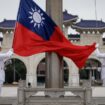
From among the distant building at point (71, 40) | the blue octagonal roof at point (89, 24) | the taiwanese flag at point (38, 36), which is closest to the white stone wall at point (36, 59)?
the distant building at point (71, 40)

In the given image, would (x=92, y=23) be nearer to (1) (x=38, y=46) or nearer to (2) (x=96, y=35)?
(2) (x=96, y=35)

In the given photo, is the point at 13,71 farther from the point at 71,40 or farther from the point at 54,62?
the point at 54,62

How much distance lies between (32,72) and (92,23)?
31.4ft

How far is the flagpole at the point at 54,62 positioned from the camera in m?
12.8

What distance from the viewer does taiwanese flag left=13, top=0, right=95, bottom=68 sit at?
12.5 m

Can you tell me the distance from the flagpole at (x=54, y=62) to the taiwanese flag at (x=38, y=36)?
20 centimetres

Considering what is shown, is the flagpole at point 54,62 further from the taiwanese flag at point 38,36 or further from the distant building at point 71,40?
the distant building at point 71,40

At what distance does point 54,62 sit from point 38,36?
0.92 m

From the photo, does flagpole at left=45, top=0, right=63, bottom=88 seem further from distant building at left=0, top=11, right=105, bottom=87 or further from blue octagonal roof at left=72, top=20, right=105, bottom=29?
blue octagonal roof at left=72, top=20, right=105, bottom=29

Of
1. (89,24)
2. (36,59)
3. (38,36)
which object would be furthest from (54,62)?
(89,24)

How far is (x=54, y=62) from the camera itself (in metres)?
12.8

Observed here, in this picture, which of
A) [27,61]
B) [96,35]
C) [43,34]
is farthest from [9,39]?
[43,34]

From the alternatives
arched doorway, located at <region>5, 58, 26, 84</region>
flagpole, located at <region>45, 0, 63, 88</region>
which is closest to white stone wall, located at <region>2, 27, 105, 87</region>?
arched doorway, located at <region>5, 58, 26, 84</region>

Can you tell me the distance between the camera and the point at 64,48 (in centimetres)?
1295
